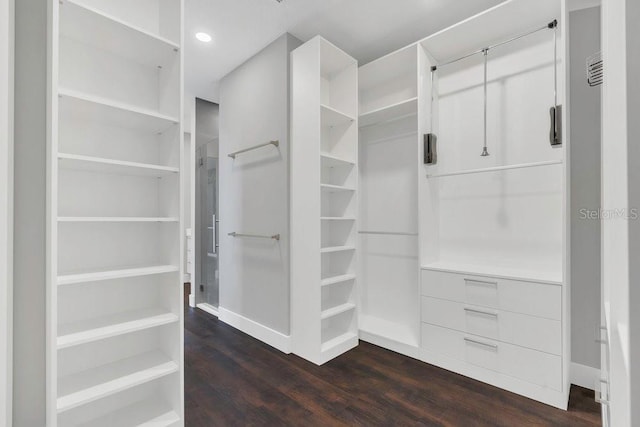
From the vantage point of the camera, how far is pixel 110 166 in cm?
142

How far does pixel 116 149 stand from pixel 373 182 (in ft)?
7.03

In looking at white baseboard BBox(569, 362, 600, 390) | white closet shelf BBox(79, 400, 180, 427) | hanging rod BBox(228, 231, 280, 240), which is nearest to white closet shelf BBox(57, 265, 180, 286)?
white closet shelf BBox(79, 400, 180, 427)

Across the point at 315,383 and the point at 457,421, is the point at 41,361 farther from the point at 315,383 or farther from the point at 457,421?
the point at 457,421

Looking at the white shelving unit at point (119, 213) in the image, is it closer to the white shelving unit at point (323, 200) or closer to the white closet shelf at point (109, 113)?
the white closet shelf at point (109, 113)

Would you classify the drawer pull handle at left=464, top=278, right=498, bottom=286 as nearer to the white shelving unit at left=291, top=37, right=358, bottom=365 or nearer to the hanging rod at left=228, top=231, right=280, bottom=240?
the white shelving unit at left=291, top=37, right=358, bottom=365

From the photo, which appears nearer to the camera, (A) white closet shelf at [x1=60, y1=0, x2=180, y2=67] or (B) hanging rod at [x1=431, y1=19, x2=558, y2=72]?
(A) white closet shelf at [x1=60, y1=0, x2=180, y2=67]

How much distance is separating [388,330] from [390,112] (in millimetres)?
1960

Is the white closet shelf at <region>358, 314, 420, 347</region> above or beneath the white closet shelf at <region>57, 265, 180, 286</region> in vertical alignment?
beneath

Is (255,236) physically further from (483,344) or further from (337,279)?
(483,344)

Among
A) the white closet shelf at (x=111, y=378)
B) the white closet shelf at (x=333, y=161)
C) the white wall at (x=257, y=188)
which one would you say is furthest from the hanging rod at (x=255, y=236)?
the white closet shelf at (x=111, y=378)

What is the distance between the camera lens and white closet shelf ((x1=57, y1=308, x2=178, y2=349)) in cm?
127

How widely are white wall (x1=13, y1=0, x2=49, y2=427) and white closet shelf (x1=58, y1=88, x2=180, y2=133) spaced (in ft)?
0.40

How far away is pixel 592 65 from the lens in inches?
43.9

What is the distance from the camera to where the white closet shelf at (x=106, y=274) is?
1.26 m
